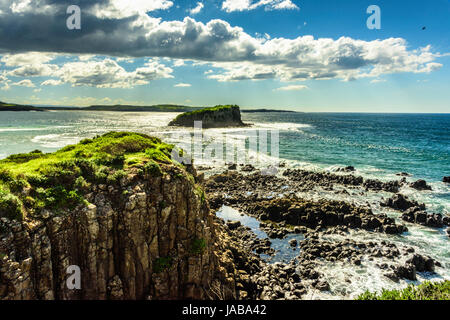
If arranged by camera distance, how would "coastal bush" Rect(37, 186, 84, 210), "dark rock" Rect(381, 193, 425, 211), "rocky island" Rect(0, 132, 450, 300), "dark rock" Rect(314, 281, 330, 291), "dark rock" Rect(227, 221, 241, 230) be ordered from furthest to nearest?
"dark rock" Rect(381, 193, 425, 211)
"dark rock" Rect(227, 221, 241, 230)
"dark rock" Rect(314, 281, 330, 291)
"coastal bush" Rect(37, 186, 84, 210)
"rocky island" Rect(0, 132, 450, 300)

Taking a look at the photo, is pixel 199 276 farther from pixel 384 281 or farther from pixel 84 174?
pixel 384 281

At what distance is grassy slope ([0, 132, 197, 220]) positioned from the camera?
11703 mm

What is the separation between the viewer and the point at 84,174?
14656 millimetres

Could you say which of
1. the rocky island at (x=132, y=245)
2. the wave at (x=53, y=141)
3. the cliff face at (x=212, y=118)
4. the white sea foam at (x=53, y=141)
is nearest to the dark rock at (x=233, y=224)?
the rocky island at (x=132, y=245)

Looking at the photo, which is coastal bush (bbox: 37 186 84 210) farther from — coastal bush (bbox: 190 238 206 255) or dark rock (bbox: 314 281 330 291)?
dark rock (bbox: 314 281 330 291)

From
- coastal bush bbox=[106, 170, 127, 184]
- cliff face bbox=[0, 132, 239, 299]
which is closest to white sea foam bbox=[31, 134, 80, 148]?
coastal bush bbox=[106, 170, 127, 184]

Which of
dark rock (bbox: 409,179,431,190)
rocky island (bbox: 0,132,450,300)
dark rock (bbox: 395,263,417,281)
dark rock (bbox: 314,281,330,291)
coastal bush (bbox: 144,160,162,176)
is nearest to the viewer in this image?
rocky island (bbox: 0,132,450,300)

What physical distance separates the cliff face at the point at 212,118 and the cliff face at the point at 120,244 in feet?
481

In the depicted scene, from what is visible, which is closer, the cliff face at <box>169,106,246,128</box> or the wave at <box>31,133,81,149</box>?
the wave at <box>31,133,81,149</box>

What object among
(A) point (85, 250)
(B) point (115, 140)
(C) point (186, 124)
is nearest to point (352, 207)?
(B) point (115, 140)

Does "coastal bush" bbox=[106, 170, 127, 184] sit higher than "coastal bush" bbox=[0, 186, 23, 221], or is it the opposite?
"coastal bush" bbox=[106, 170, 127, 184]

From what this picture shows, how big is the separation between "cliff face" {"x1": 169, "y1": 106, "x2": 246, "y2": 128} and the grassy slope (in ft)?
472

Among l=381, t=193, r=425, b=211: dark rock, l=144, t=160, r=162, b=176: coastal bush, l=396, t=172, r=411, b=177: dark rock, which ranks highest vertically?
l=144, t=160, r=162, b=176: coastal bush
